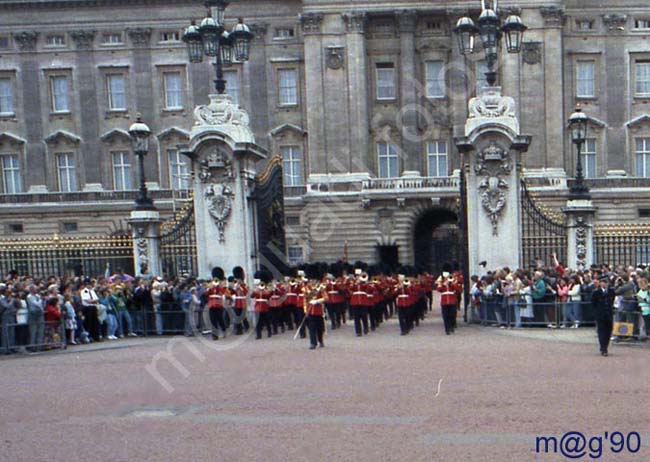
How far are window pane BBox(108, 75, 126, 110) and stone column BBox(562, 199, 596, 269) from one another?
99.6 ft

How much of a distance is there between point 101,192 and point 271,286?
28192 mm

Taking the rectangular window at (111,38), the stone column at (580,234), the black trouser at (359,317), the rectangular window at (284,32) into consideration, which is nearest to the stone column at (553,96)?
the rectangular window at (284,32)

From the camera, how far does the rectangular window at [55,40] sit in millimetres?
42406

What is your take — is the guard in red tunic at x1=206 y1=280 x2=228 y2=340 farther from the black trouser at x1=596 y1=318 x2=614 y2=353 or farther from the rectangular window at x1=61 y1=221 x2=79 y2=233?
the rectangular window at x1=61 y1=221 x2=79 y2=233

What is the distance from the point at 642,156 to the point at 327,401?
118 feet

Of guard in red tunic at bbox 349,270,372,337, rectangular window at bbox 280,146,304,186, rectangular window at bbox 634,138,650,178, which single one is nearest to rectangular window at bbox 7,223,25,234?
rectangular window at bbox 280,146,304,186

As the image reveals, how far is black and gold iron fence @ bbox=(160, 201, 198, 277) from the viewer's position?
19.2 meters

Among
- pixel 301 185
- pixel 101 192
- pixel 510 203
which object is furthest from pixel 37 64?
pixel 510 203

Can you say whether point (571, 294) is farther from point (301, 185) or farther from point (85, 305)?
point (301, 185)

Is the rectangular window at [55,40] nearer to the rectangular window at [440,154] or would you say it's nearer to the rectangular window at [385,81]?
the rectangular window at [385,81]

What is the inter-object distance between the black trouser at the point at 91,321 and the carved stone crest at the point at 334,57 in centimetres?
2580

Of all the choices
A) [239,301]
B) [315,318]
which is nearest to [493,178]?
[315,318]

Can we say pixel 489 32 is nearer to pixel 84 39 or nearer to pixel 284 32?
pixel 284 32

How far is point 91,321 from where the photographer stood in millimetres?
17094
